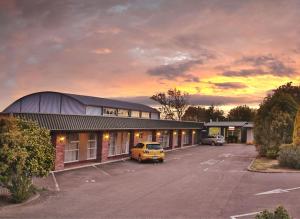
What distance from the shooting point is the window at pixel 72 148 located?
26.5 m

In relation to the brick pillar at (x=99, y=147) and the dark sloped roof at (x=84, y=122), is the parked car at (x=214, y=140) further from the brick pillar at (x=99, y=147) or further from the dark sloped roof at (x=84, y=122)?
the brick pillar at (x=99, y=147)

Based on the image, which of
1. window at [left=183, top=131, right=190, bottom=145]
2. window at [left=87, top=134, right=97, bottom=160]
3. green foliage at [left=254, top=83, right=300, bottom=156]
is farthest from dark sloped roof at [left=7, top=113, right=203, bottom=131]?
window at [left=183, top=131, right=190, bottom=145]

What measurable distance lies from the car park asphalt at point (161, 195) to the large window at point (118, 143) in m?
7.24

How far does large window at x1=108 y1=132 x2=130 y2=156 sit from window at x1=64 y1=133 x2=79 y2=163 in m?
4.77

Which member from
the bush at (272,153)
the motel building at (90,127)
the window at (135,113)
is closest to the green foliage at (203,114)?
the motel building at (90,127)

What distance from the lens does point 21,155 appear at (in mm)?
13875

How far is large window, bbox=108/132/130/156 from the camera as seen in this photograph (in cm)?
3231

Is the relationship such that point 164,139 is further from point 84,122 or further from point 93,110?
point 84,122

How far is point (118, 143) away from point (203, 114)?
75.7m

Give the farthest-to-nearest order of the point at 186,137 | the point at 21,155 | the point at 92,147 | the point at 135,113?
the point at 186,137 → the point at 135,113 → the point at 92,147 → the point at 21,155

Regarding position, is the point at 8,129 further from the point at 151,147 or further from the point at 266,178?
the point at 151,147

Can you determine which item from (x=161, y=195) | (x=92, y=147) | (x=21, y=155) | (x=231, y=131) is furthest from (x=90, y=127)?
(x=231, y=131)

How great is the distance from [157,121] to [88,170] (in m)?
17.5

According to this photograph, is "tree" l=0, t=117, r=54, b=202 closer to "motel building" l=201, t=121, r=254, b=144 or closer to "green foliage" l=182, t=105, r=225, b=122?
"motel building" l=201, t=121, r=254, b=144
